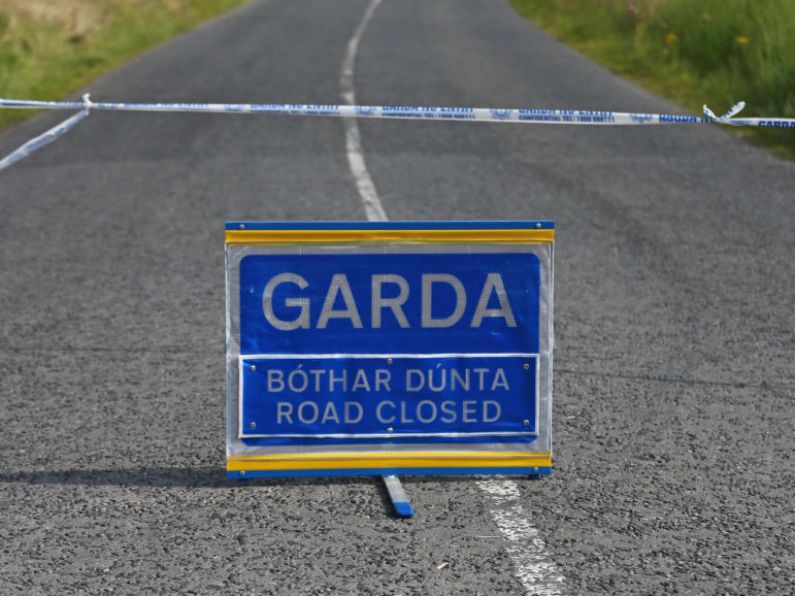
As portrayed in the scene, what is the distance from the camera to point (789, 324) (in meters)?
7.71

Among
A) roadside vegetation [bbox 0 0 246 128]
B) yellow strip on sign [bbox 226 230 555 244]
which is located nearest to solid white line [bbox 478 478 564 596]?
yellow strip on sign [bbox 226 230 555 244]

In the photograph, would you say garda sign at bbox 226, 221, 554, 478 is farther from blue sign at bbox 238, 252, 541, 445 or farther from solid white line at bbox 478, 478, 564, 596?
solid white line at bbox 478, 478, 564, 596

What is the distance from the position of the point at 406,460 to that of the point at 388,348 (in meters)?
0.42

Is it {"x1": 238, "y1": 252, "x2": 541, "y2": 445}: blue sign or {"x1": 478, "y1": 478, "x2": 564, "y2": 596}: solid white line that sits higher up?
{"x1": 238, "y1": 252, "x2": 541, "y2": 445}: blue sign

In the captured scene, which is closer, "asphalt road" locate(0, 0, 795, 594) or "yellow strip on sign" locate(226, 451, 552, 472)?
"asphalt road" locate(0, 0, 795, 594)

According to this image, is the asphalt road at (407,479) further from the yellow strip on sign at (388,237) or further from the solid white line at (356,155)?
the yellow strip on sign at (388,237)

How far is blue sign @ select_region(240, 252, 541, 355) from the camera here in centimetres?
508

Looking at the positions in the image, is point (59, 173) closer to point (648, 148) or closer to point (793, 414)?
point (648, 148)

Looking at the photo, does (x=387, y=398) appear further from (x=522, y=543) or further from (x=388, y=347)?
(x=522, y=543)

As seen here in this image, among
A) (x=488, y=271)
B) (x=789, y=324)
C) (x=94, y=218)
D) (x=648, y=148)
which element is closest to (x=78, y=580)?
(x=488, y=271)

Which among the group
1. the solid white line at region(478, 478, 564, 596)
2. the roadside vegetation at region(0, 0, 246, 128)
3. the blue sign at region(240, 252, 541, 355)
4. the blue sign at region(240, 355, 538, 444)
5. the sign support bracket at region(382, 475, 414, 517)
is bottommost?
the solid white line at region(478, 478, 564, 596)

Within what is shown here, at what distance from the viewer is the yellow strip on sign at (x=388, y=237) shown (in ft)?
16.6

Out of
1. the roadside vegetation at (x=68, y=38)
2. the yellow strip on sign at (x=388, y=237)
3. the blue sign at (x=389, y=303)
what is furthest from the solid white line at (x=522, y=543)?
the roadside vegetation at (x=68, y=38)

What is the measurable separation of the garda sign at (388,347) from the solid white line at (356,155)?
5345 millimetres
